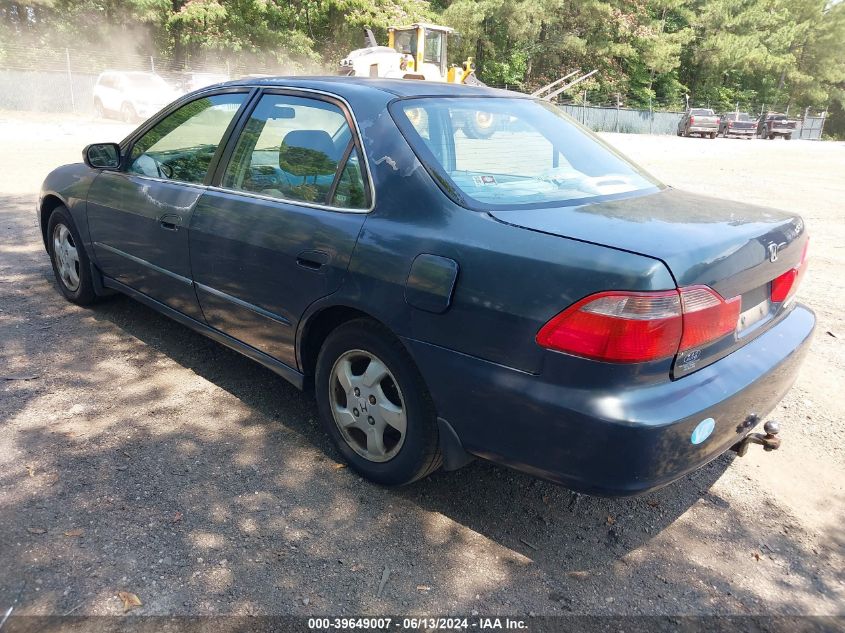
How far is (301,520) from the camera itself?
9.06 ft

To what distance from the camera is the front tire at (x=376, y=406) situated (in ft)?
8.75

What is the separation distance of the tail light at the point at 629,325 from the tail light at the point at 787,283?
709 millimetres

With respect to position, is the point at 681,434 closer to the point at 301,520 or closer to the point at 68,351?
the point at 301,520

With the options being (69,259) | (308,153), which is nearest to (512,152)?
(308,153)

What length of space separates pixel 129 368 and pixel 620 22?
47592 millimetres

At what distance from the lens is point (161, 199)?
3793mm

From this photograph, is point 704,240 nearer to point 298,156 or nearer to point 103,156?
point 298,156

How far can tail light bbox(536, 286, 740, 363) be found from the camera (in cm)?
212

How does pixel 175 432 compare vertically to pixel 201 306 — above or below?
below

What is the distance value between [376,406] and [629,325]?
1164mm

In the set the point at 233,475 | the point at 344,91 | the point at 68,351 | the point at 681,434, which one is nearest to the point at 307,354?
the point at 233,475

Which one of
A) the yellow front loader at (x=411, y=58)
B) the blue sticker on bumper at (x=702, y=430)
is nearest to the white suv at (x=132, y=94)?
the yellow front loader at (x=411, y=58)

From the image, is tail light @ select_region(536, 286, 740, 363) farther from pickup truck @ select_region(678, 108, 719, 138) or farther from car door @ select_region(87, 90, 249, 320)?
pickup truck @ select_region(678, 108, 719, 138)

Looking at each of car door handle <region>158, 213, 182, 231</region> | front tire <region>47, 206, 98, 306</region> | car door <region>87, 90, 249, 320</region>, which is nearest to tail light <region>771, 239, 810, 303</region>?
car door <region>87, 90, 249, 320</region>
